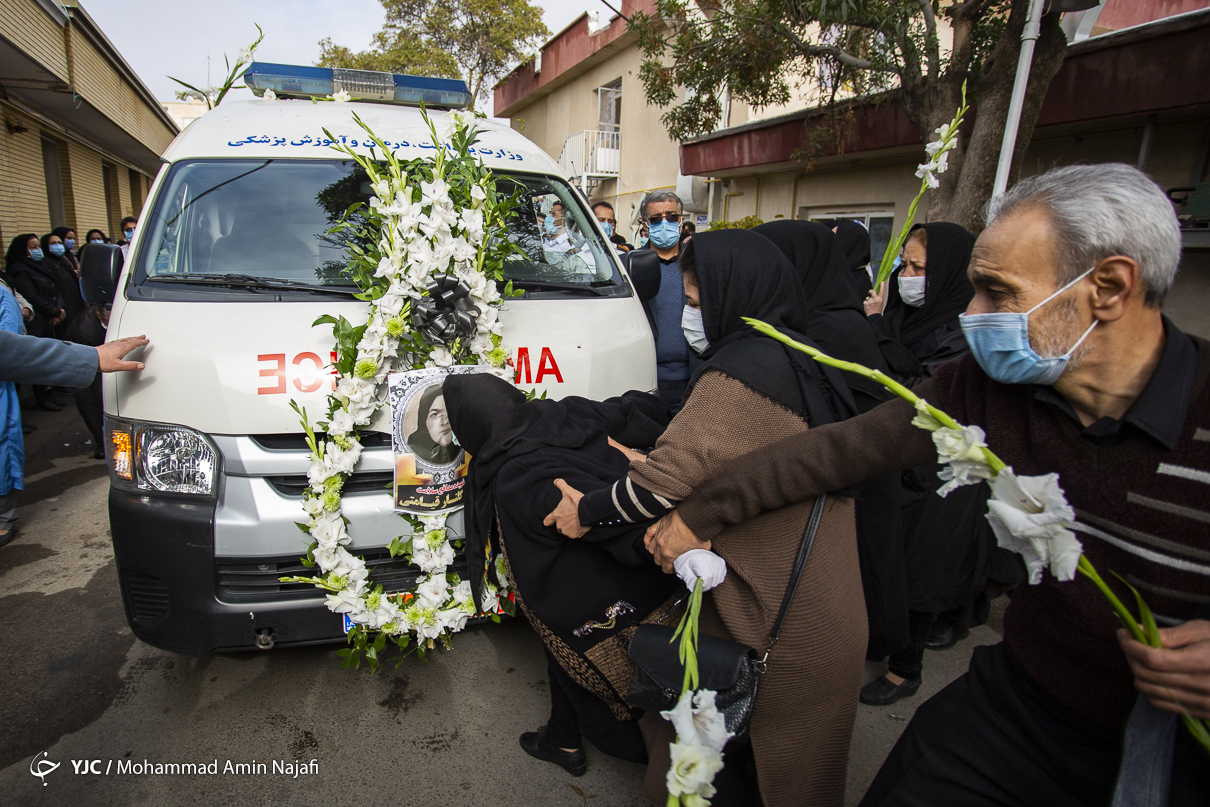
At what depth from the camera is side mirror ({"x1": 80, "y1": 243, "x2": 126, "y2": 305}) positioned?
3053 mm

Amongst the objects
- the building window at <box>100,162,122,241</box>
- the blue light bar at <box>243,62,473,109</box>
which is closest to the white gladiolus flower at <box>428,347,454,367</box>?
the blue light bar at <box>243,62,473,109</box>

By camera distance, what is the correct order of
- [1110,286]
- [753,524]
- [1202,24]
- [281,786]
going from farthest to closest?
[1202,24], [281,786], [753,524], [1110,286]

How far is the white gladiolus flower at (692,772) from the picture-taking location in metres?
1.24

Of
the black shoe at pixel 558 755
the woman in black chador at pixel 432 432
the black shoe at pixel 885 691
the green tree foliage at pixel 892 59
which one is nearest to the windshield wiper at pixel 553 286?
the woman in black chador at pixel 432 432

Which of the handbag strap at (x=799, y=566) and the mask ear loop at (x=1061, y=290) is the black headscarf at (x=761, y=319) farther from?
the mask ear loop at (x=1061, y=290)

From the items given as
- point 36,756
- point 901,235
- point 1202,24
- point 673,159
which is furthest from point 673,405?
point 673,159

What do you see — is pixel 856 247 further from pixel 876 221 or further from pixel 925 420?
pixel 876 221

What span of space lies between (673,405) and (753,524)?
233cm

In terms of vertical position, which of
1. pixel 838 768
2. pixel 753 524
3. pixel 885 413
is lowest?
pixel 838 768

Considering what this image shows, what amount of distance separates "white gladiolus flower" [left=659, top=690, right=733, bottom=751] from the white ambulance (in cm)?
151

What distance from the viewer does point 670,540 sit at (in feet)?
5.65

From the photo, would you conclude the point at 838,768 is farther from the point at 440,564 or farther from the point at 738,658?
the point at 440,564

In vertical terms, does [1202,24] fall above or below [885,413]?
above

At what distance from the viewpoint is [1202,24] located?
5629 mm
